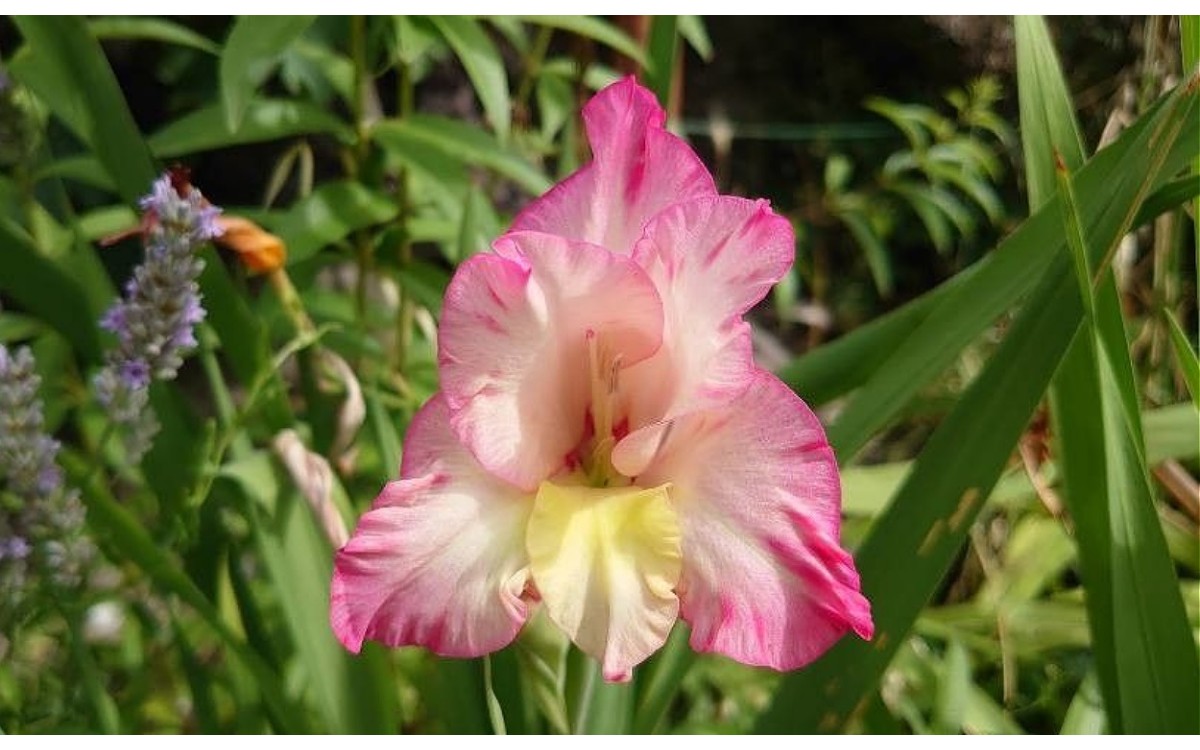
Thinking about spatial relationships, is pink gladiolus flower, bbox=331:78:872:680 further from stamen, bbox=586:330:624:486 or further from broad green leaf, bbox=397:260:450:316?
broad green leaf, bbox=397:260:450:316

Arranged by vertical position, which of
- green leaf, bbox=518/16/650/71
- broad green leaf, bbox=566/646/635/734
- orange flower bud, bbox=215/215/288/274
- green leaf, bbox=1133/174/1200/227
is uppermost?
green leaf, bbox=518/16/650/71

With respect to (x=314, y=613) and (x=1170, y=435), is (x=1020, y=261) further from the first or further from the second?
(x=314, y=613)

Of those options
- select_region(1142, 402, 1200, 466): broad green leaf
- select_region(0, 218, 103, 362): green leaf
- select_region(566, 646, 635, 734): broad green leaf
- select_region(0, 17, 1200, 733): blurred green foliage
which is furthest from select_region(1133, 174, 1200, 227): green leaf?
select_region(0, 218, 103, 362): green leaf

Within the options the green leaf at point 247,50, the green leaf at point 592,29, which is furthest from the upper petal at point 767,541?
the green leaf at point 592,29

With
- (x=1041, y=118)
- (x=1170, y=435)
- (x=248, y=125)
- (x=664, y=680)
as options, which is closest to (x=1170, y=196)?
(x=1041, y=118)

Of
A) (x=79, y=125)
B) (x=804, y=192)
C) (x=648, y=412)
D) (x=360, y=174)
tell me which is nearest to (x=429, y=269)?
(x=360, y=174)

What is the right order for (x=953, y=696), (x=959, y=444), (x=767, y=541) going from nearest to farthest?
(x=767, y=541)
(x=959, y=444)
(x=953, y=696)

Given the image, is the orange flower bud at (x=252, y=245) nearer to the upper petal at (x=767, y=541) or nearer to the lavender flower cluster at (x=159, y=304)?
the lavender flower cluster at (x=159, y=304)
